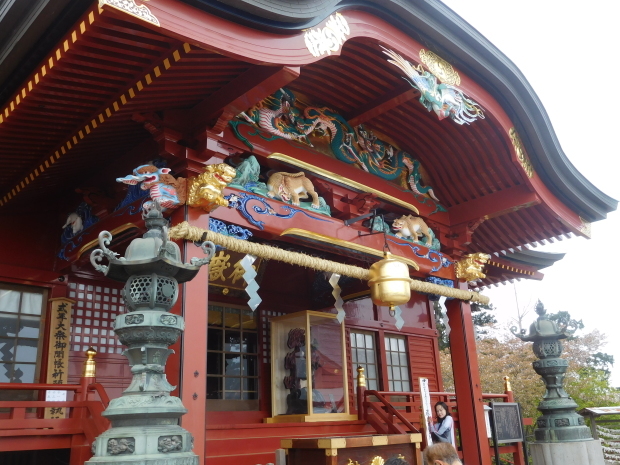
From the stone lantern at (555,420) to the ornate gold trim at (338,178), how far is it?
3326mm

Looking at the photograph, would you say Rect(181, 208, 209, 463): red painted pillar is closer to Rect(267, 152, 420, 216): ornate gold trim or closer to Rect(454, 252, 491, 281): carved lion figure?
Rect(267, 152, 420, 216): ornate gold trim

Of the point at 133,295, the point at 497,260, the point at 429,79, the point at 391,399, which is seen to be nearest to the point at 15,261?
the point at 133,295

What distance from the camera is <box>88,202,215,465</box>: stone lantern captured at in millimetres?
3023

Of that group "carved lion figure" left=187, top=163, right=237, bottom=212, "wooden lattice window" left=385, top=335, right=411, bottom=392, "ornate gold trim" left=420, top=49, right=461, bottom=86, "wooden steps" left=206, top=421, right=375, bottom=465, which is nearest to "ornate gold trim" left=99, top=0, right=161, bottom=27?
"carved lion figure" left=187, top=163, right=237, bottom=212

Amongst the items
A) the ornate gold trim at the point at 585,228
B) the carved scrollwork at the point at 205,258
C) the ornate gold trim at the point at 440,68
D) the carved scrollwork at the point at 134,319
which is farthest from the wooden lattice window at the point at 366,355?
the carved scrollwork at the point at 134,319

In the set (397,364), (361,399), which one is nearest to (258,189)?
(361,399)

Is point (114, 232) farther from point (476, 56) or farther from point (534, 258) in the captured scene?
point (534, 258)

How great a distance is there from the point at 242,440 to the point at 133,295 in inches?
128

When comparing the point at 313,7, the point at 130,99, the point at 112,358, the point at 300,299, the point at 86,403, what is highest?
the point at 313,7

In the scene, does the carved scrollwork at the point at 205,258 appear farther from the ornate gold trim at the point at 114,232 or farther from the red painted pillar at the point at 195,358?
the ornate gold trim at the point at 114,232

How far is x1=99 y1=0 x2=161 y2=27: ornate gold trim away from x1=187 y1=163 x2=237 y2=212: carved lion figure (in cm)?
169

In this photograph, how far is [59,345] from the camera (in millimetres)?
6324

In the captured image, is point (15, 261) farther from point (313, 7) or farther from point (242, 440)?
point (313, 7)

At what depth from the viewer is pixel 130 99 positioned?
173 inches
